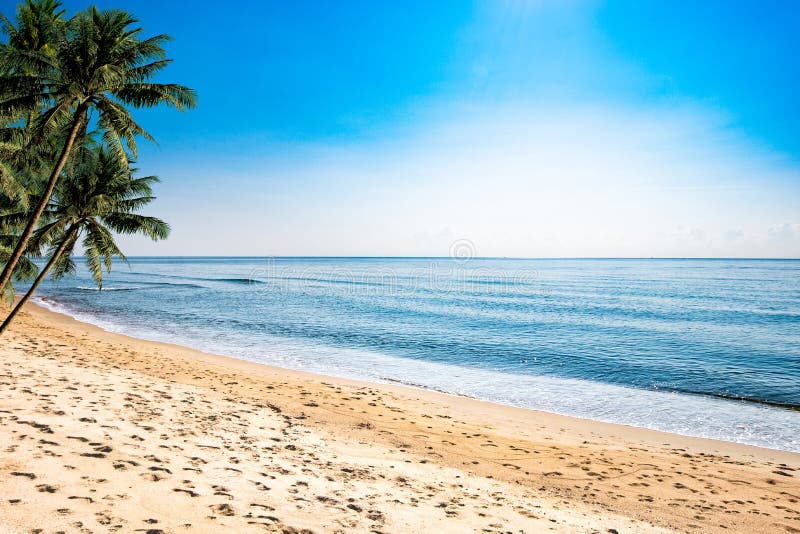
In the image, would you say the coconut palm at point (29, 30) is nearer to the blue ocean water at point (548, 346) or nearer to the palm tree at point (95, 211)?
the palm tree at point (95, 211)

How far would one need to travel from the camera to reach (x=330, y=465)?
25.7 ft

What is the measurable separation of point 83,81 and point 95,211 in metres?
6.34

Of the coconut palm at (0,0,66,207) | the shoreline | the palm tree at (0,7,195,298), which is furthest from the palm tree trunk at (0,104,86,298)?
the shoreline

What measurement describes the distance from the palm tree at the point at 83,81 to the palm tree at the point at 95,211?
303 cm

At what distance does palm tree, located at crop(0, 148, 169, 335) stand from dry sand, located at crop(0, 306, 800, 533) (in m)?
6.19

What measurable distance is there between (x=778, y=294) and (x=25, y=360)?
6680cm

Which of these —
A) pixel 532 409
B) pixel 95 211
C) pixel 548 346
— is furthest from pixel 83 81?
pixel 548 346

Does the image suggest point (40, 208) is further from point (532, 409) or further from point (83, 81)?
point (532, 409)

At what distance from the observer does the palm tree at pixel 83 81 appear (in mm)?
12969

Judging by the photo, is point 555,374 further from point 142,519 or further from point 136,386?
point 142,519

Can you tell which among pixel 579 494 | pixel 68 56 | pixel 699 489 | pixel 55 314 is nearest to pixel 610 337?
pixel 699 489

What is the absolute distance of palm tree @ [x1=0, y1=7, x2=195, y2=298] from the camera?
13.0 metres

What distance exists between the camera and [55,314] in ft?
99.4

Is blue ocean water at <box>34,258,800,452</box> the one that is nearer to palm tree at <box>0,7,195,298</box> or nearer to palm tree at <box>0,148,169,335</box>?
palm tree at <box>0,148,169,335</box>
